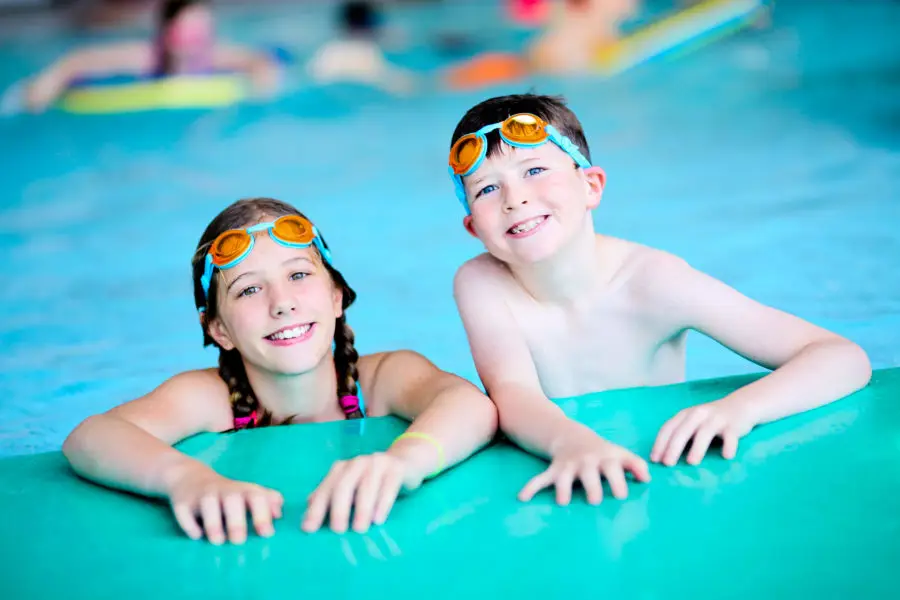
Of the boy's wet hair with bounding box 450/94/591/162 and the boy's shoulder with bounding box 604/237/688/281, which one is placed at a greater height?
the boy's wet hair with bounding box 450/94/591/162

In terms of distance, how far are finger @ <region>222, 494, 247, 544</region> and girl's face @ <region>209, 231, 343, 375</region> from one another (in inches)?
28.3

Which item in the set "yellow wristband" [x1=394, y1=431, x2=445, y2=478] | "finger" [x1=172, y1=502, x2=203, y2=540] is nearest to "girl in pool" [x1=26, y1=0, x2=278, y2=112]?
"yellow wristband" [x1=394, y1=431, x2=445, y2=478]

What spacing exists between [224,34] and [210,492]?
13613 mm

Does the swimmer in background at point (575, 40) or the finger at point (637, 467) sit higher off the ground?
the swimmer in background at point (575, 40)

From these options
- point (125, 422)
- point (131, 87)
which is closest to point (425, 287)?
point (125, 422)

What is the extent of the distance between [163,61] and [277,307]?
9.06 m

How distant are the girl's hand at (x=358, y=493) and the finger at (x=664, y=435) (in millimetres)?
619

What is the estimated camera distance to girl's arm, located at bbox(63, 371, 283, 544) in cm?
247

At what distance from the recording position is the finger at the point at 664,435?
2691 mm

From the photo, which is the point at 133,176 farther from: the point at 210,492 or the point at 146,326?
the point at 210,492

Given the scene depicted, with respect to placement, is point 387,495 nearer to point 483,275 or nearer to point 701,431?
point 701,431

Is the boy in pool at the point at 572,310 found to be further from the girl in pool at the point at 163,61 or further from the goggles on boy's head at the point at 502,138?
the girl in pool at the point at 163,61

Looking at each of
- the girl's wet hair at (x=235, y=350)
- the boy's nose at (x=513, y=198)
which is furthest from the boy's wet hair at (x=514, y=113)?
the girl's wet hair at (x=235, y=350)

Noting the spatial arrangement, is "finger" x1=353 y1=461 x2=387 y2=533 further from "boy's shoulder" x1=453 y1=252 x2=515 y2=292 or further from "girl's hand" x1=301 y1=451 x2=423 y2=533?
"boy's shoulder" x1=453 y1=252 x2=515 y2=292
